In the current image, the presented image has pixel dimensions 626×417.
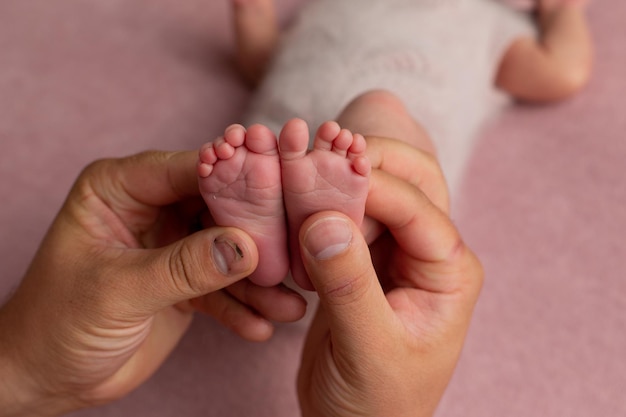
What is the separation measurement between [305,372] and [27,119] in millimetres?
782

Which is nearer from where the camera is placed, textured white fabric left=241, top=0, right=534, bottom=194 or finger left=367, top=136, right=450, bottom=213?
finger left=367, top=136, right=450, bottom=213

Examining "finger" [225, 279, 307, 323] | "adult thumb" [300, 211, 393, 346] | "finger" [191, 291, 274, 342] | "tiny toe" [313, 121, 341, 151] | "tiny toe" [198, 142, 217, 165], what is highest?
"tiny toe" [313, 121, 341, 151]

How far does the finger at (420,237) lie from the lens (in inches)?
28.6

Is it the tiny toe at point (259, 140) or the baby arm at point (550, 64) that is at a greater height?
the baby arm at point (550, 64)

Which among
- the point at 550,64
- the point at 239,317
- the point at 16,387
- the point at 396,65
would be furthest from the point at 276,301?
the point at 550,64

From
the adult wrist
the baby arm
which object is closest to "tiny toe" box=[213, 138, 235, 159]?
the adult wrist

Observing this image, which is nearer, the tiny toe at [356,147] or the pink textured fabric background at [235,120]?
the tiny toe at [356,147]

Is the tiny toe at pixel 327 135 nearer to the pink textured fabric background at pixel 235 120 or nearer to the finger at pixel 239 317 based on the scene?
the finger at pixel 239 317

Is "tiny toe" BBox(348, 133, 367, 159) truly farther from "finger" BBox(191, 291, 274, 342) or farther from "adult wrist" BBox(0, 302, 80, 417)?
"adult wrist" BBox(0, 302, 80, 417)

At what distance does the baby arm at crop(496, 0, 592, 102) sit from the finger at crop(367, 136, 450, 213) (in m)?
0.56

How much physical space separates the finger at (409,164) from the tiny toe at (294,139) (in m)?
0.16

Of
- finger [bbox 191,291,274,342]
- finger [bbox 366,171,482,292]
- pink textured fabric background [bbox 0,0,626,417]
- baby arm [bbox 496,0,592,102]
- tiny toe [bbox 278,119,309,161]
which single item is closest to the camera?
tiny toe [bbox 278,119,309,161]

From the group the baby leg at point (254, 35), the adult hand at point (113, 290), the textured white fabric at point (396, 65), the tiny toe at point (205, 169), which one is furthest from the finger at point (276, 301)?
the baby leg at point (254, 35)

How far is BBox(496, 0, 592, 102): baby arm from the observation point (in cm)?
130
